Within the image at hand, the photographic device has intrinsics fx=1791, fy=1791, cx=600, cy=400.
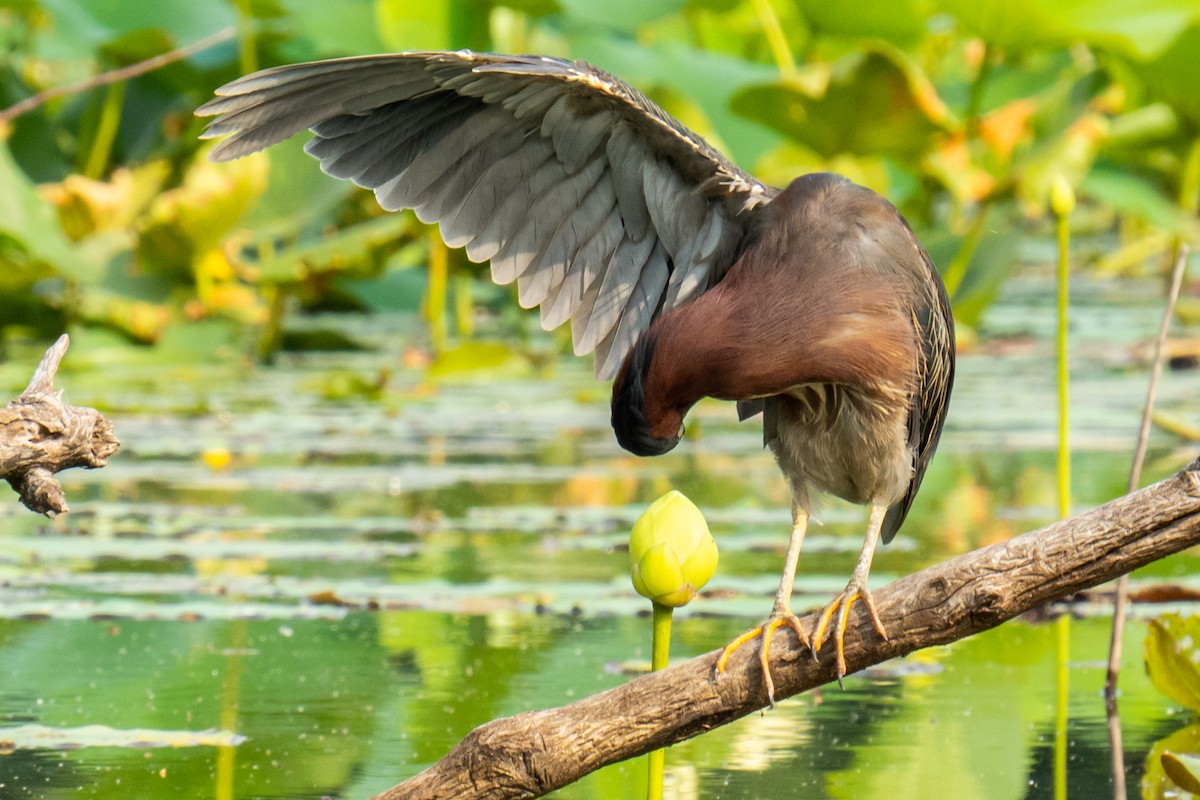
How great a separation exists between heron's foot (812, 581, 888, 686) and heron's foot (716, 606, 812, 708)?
23 mm

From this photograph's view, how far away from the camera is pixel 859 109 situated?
23.7 feet

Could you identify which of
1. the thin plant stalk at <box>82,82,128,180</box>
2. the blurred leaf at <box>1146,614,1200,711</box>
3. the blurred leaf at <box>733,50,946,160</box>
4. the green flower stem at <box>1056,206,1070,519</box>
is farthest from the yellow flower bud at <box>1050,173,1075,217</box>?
the thin plant stalk at <box>82,82,128,180</box>

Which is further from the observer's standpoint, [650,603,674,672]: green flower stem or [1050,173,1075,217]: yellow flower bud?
[1050,173,1075,217]: yellow flower bud

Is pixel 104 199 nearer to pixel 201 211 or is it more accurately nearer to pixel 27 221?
pixel 201 211

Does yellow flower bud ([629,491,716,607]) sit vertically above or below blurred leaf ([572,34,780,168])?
→ below

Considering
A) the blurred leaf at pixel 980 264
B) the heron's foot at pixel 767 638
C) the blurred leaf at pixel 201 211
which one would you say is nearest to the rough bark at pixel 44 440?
the heron's foot at pixel 767 638

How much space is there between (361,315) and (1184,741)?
7680 mm

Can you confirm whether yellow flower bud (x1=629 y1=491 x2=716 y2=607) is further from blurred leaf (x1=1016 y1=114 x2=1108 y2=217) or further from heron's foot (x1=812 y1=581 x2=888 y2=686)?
blurred leaf (x1=1016 y1=114 x2=1108 y2=217)

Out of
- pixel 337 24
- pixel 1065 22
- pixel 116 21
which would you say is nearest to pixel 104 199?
pixel 116 21

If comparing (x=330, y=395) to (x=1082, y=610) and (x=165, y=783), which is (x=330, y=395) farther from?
(x=165, y=783)

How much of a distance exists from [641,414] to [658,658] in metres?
0.37

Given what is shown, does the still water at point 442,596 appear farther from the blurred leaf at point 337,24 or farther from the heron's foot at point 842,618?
the blurred leaf at point 337,24

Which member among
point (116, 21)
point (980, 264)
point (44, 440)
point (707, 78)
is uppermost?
point (116, 21)

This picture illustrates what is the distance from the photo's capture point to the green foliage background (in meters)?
7.06
